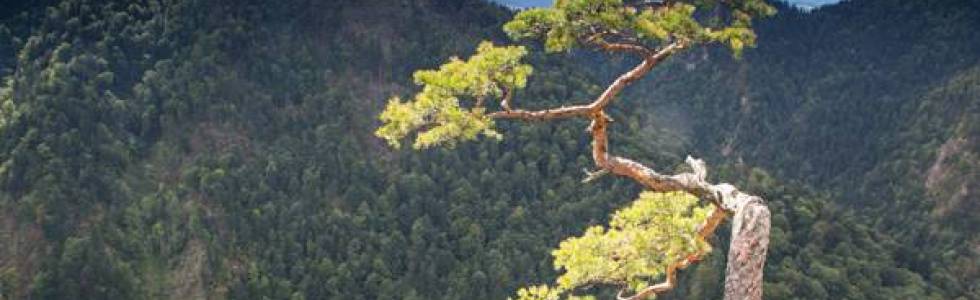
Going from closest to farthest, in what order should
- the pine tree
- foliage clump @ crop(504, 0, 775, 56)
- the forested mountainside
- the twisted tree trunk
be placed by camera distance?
the twisted tree trunk < the pine tree < foliage clump @ crop(504, 0, 775, 56) < the forested mountainside

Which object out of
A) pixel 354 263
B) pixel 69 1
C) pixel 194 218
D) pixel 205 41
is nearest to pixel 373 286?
pixel 354 263

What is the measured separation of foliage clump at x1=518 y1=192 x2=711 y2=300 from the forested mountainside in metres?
72.6

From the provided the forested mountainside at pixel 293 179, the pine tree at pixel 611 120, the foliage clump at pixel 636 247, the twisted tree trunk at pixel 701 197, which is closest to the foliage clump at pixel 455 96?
the pine tree at pixel 611 120

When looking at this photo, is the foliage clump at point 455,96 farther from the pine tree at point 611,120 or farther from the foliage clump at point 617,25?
the foliage clump at point 617,25

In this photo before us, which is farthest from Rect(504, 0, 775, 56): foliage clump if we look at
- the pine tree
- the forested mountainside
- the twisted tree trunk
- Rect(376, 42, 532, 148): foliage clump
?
the forested mountainside

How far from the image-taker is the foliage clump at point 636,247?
15.9 m

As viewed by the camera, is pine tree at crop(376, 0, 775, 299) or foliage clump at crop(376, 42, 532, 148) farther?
foliage clump at crop(376, 42, 532, 148)

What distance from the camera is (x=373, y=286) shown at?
88.9m

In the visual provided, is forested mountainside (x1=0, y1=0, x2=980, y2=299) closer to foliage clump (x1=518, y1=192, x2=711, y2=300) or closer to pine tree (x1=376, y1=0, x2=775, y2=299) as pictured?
pine tree (x1=376, y1=0, x2=775, y2=299)

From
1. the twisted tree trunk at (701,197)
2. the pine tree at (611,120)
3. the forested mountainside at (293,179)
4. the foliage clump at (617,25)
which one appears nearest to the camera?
the twisted tree trunk at (701,197)

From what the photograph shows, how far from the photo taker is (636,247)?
15875mm

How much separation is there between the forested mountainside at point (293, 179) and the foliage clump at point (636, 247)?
7264 cm

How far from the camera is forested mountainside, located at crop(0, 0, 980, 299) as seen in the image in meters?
85.8

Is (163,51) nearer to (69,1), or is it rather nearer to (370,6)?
(69,1)
